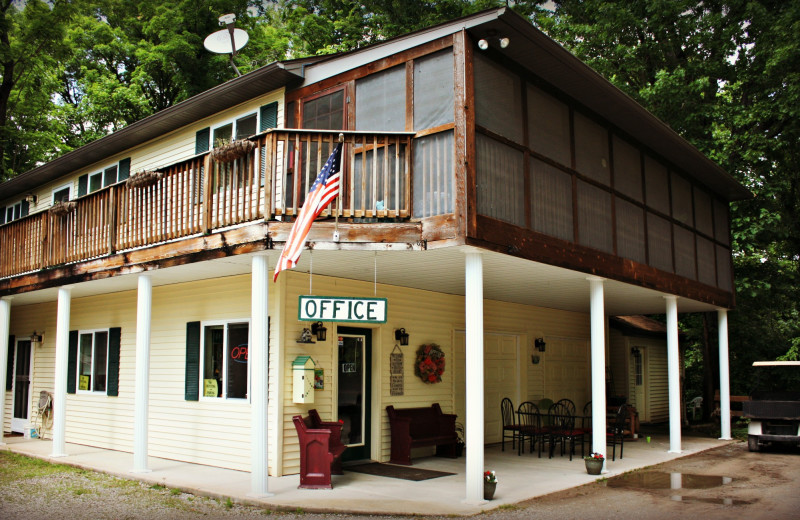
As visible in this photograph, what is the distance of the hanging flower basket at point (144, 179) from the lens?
995cm

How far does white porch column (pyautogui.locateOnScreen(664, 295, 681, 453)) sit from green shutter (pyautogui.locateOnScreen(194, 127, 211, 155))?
960 centimetres

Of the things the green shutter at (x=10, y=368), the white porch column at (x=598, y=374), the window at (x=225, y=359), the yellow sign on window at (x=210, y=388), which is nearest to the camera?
the window at (x=225, y=359)

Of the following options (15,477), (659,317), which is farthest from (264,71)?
(659,317)

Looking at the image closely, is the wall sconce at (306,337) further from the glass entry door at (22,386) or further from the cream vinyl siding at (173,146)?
the glass entry door at (22,386)

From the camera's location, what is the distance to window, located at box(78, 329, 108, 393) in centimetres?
1373

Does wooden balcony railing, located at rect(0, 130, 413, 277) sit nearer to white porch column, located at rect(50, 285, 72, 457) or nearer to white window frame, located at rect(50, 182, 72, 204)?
white porch column, located at rect(50, 285, 72, 457)

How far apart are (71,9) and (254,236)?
46.9ft

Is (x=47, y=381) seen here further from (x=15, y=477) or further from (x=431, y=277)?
(x=431, y=277)

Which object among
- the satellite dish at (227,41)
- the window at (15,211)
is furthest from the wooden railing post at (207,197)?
the window at (15,211)

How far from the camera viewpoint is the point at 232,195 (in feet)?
29.0

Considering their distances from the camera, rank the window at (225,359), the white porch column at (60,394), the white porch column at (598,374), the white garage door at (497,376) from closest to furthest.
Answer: the window at (225,359)
the white porch column at (598,374)
the white porch column at (60,394)
the white garage door at (497,376)

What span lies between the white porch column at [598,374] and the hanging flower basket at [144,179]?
6979 mm

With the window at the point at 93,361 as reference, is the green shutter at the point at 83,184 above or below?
above

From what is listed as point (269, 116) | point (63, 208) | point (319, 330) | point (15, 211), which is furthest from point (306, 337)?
point (15, 211)
